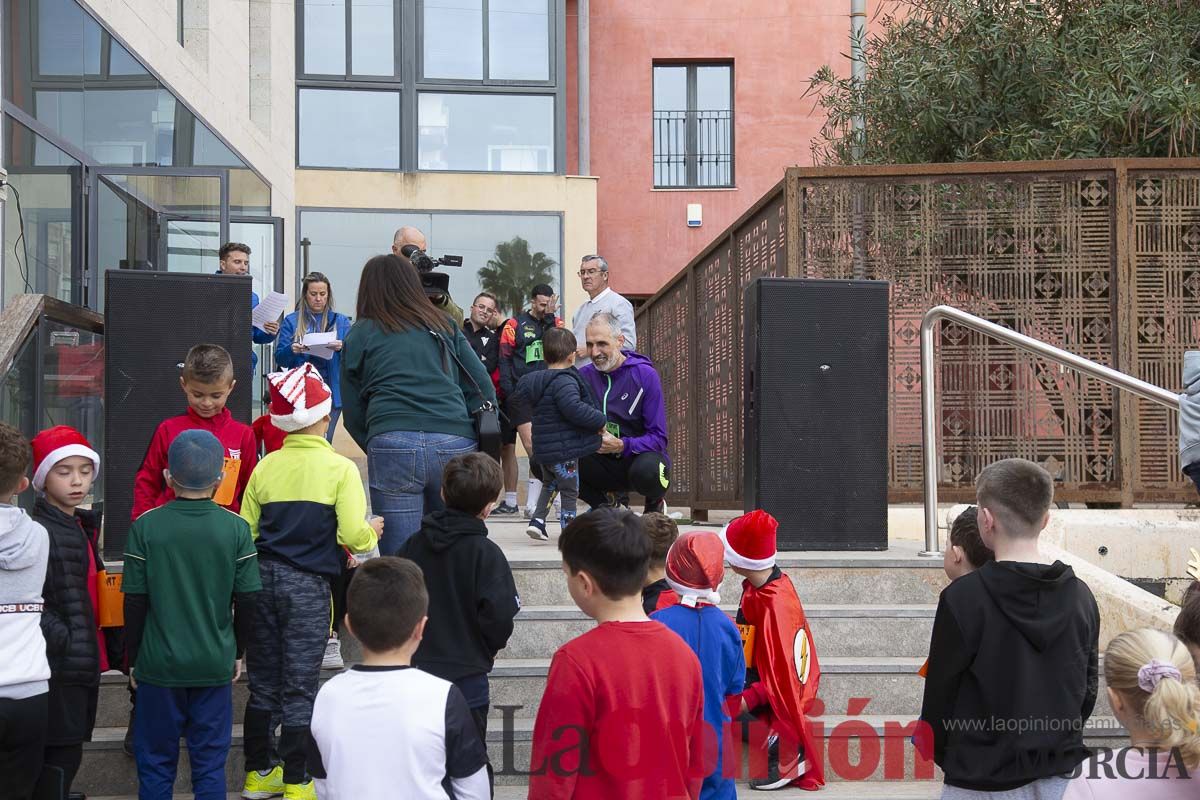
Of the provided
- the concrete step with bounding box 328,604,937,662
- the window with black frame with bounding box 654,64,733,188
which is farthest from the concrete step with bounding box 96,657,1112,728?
the window with black frame with bounding box 654,64,733,188

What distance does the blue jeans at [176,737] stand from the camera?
4766 mm

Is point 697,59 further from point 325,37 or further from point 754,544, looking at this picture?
point 754,544

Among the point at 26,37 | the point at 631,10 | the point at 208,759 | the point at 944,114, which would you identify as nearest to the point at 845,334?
the point at 208,759

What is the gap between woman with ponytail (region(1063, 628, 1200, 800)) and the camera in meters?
2.78

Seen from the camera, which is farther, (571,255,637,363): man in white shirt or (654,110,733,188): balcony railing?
(654,110,733,188): balcony railing

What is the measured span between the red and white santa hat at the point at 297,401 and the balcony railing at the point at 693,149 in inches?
740

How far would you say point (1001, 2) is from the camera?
1197 cm

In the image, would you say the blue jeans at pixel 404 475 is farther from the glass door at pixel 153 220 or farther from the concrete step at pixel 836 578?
the glass door at pixel 153 220

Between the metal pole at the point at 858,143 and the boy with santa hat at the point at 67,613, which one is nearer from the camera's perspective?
the boy with santa hat at the point at 67,613

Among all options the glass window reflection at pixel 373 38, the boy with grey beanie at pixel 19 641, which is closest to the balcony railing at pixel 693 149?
the glass window reflection at pixel 373 38

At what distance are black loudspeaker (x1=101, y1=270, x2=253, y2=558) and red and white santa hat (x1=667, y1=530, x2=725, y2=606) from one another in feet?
11.0

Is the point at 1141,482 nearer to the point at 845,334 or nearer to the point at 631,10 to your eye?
the point at 845,334

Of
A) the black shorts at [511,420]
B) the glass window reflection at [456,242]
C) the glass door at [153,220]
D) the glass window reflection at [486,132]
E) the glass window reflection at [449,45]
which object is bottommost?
the black shorts at [511,420]

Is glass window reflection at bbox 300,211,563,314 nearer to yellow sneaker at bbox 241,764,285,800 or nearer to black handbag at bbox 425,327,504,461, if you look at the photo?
black handbag at bbox 425,327,504,461
